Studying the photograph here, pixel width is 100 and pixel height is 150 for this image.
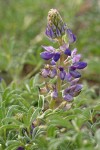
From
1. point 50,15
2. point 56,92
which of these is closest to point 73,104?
point 56,92

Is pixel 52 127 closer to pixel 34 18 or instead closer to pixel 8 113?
pixel 8 113

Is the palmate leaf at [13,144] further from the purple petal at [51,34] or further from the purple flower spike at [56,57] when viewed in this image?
the purple petal at [51,34]

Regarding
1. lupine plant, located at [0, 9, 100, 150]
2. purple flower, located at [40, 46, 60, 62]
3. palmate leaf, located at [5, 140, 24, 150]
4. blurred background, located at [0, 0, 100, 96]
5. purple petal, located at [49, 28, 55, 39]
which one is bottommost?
palmate leaf, located at [5, 140, 24, 150]

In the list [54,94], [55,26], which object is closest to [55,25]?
[55,26]

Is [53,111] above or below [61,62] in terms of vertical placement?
below

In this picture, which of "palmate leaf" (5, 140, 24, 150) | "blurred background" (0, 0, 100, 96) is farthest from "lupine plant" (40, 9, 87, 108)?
"blurred background" (0, 0, 100, 96)

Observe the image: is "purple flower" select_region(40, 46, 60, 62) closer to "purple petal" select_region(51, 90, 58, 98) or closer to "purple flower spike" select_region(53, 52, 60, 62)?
"purple flower spike" select_region(53, 52, 60, 62)

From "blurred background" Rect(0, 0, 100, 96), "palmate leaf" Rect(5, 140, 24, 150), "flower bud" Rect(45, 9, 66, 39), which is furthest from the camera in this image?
"blurred background" Rect(0, 0, 100, 96)

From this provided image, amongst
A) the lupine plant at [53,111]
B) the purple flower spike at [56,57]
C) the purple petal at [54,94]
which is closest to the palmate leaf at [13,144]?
the lupine plant at [53,111]

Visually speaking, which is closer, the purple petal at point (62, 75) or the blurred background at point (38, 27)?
the purple petal at point (62, 75)

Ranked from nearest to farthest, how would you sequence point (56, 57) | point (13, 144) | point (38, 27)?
1. point (13, 144)
2. point (56, 57)
3. point (38, 27)

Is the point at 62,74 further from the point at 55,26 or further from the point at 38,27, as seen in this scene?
the point at 38,27
